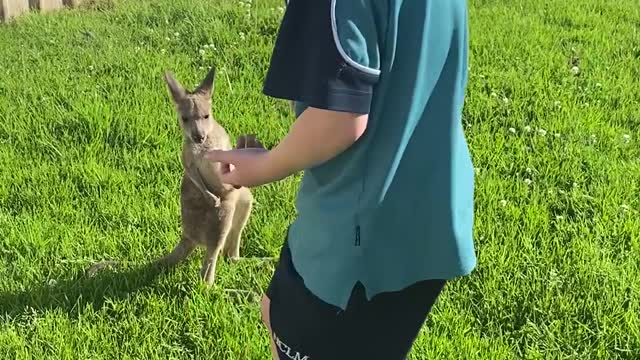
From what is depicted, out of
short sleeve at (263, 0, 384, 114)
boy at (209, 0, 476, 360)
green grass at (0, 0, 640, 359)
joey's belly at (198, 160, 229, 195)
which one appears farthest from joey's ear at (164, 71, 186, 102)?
short sleeve at (263, 0, 384, 114)

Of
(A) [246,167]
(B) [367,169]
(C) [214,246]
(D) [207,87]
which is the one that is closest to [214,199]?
(C) [214,246]

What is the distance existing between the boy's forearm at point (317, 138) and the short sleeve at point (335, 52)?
3cm

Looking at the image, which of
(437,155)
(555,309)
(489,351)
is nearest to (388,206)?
(437,155)

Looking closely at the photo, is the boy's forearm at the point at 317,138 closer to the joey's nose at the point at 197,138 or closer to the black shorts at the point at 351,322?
the black shorts at the point at 351,322

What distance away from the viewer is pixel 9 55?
5641 millimetres

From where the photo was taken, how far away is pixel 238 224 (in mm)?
3492

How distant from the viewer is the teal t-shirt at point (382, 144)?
159 cm

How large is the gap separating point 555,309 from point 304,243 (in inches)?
68.3

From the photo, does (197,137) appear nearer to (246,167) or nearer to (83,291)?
A: (83,291)

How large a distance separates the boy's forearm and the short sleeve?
3 cm

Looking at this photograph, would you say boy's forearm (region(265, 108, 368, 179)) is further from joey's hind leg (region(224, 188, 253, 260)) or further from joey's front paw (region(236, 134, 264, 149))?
joey's hind leg (region(224, 188, 253, 260))

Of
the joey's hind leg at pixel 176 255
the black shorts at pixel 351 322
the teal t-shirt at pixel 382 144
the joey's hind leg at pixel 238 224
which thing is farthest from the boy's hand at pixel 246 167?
the joey's hind leg at pixel 176 255

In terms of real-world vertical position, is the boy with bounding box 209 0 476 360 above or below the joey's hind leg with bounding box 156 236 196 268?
above

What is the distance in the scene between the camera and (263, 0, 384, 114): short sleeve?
61.6 inches
